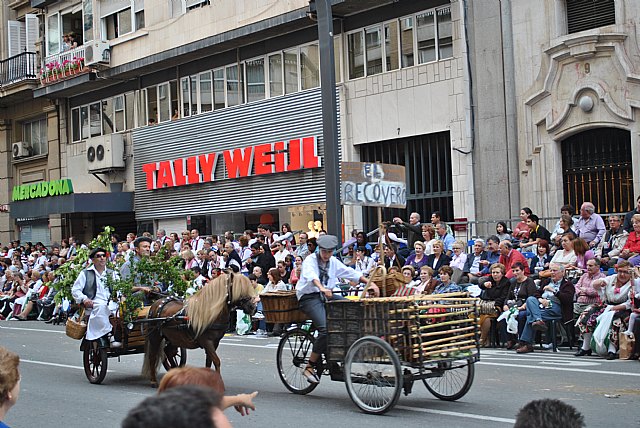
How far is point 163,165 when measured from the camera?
1325 inches

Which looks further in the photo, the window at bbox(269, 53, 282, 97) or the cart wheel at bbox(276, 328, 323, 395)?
the window at bbox(269, 53, 282, 97)

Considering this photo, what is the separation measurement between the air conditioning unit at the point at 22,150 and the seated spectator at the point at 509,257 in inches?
1110

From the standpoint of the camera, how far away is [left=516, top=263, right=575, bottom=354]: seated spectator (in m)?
15.9

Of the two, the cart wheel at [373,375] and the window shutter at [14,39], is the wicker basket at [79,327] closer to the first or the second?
the cart wheel at [373,375]

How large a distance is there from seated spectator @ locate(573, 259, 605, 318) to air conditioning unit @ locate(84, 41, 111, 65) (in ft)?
76.8

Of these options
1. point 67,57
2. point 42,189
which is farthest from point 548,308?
point 42,189

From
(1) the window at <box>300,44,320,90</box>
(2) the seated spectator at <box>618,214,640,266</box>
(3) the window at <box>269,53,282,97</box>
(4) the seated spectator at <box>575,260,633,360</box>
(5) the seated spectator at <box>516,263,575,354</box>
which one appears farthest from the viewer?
(3) the window at <box>269,53,282,97</box>

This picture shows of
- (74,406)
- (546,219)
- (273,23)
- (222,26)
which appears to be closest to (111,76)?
(222,26)

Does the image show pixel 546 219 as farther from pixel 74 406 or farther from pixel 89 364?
pixel 74 406

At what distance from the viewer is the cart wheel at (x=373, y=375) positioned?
1007 centimetres

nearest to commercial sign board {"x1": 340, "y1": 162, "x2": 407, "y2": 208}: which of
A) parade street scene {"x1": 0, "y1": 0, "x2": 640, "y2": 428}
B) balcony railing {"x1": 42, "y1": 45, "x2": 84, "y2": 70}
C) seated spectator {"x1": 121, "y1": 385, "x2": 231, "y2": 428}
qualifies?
parade street scene {"x1": 0, "y1": 0, "x2": 640, "y2": 428}

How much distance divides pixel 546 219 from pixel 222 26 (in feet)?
44.5

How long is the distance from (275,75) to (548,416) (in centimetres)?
2658

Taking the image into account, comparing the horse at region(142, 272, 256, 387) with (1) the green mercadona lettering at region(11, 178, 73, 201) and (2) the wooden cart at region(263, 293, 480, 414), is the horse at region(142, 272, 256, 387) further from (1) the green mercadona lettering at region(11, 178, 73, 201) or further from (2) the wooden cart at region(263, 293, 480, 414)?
(1) the green mercadona lettering at region(11, 178, 73, 201)
